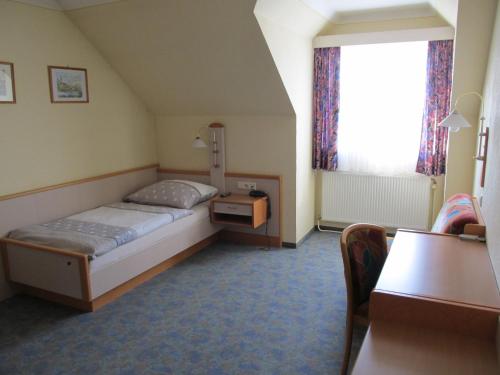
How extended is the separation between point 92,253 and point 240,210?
1.54m

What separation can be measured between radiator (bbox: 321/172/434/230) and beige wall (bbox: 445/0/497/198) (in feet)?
2.03

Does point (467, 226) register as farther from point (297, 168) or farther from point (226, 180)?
point (226, 180)

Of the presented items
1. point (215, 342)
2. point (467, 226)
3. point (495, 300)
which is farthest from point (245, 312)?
point (495, 300)

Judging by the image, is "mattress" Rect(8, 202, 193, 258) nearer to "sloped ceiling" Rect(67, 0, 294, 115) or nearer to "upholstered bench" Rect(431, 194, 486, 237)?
"sloped ceiling" Rect(67, 0, 294, 115)

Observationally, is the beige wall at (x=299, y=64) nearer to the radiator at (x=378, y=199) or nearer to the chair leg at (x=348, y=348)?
the radiator at (x=378, y=199)

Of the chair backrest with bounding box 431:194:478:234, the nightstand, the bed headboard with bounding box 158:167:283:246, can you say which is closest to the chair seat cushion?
the chair backrest with bounding box 431:194:478:234

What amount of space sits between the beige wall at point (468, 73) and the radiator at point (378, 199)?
24.3 inches

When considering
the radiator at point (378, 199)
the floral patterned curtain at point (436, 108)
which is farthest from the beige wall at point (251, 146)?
the floral patterned curtain at point (436, 108)

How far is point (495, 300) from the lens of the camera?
161 cm

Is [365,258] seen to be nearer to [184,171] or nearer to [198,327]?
[198,327]

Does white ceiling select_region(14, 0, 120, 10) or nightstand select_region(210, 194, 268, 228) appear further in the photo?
nightstand select_region(210, 194, 268, 228)

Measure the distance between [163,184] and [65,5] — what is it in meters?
1.77

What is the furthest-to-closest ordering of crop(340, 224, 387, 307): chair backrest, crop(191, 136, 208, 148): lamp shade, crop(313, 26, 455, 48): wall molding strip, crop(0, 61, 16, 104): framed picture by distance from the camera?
crop(191, 136, 208, 148): lamp shade, crop(313, 26, 455, 48): wall molding strip, crop(0, 61, 16, 104): framed picture, crop(340, 224, 387, 307): chair backrest

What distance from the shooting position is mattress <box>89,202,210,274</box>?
2962 millimetres
